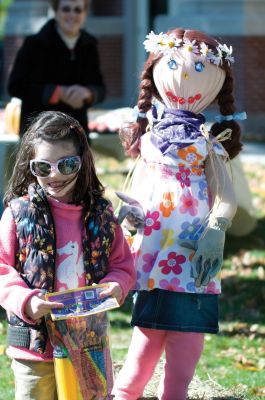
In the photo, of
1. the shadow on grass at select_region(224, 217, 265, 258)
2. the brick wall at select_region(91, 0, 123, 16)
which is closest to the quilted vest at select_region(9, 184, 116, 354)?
the shadow on grass at select_region(224, 217, 265, 258)

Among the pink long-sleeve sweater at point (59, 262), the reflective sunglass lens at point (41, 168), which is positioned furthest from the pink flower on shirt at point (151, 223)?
the reflective sunglass lens at point (41, 168)

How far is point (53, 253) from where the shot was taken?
3.53 metres

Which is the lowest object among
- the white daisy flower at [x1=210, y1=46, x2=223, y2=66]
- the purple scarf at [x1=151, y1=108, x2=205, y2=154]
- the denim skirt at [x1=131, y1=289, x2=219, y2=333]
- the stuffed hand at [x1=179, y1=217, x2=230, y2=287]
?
the denim skirt at [x1=131, y1=289, x2=219, y2=333]

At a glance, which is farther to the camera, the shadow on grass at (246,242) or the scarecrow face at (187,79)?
the shadow on grass at (246,242)

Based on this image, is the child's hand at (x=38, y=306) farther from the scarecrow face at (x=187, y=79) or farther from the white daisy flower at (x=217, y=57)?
the white daisy flower at (x=217, y=57)

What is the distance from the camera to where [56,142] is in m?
3.57

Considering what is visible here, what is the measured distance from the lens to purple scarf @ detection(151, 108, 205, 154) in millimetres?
4184

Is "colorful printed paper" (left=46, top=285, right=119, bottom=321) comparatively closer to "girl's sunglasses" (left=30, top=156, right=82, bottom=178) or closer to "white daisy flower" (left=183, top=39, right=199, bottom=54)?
"girl's sunglasses" (left=30, top=156, right=82, bottom=178)

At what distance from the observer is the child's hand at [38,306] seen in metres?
3.36

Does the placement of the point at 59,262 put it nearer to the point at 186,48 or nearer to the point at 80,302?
the point at 80,302

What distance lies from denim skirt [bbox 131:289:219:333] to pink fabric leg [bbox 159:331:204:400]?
0.16 ft

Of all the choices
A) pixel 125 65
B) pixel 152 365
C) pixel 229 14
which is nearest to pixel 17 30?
pixel 125 65

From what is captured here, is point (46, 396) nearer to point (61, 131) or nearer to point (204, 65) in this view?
point (61, 131)

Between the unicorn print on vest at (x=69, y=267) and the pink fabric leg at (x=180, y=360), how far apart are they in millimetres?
795
